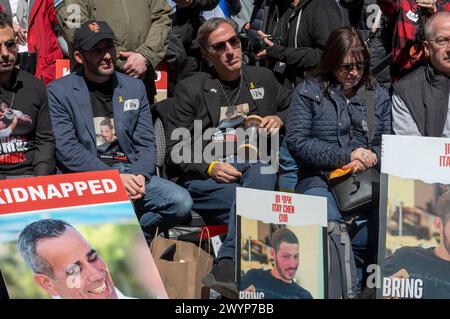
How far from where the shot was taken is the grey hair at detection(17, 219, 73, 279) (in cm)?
491

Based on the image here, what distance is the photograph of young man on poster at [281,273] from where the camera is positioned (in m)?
5.39

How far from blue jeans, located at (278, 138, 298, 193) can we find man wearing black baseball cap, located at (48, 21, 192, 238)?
0.65 metres

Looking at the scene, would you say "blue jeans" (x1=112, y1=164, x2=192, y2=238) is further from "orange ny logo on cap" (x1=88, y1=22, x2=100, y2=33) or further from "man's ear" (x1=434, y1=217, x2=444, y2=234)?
"man's ear" (x1=434, y1=217, x2=444, y2=234)

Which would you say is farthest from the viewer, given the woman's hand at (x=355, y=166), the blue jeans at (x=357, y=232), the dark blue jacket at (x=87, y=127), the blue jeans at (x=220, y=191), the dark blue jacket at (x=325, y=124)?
the blue jeans at (x=220, y=191)

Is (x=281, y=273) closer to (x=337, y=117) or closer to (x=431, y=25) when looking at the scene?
(x=337, y=117)

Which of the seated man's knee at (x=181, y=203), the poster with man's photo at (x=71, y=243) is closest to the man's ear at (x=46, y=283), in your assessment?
the poster with man's photo at (x=71, y=243)

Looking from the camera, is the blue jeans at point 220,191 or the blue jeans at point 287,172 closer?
the blue jeans at point 220,191

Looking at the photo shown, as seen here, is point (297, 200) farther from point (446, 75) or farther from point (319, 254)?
point (446, 75)

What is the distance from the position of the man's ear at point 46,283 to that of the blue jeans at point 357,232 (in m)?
1.82

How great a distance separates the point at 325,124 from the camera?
20.2 feet

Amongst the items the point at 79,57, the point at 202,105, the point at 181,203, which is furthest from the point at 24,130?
the point at 202,105

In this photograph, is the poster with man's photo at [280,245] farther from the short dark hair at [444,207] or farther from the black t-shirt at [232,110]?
the black t-shirt at [232,110]

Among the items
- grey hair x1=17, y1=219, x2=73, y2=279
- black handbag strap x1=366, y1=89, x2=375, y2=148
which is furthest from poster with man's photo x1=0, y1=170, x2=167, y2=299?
black handbag strap x1=366, y1=89, x2=375, y2=148
